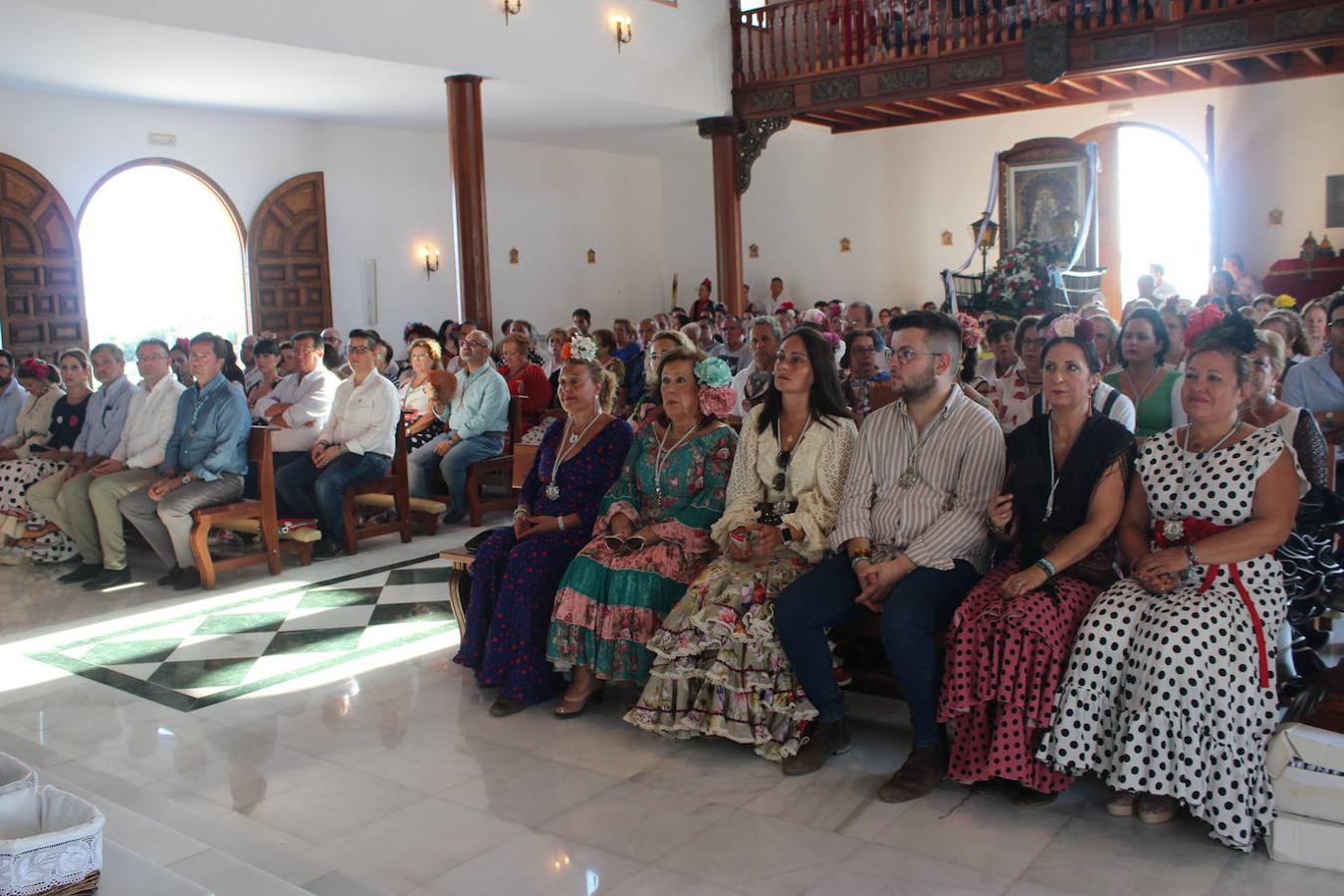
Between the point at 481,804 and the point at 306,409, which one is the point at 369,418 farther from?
the point at 481,804

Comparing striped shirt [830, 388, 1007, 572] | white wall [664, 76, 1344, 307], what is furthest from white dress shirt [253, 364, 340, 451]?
white wall [664, 76, 1344, 307]

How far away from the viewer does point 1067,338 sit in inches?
141

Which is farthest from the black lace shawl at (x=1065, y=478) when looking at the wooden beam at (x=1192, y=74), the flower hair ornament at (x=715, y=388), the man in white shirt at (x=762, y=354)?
the wooden beam at (x=1192, y=74)

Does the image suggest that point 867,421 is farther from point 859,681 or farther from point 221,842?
point 221,842

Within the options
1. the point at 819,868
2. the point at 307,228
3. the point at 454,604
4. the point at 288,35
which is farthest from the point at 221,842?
the point at 307,228

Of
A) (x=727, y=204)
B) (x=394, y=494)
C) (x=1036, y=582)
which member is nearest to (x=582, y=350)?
(x=1036, y=582)

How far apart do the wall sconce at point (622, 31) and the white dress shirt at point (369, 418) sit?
641 cm

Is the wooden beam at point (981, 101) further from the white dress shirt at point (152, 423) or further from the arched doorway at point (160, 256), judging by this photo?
the white dress shirt at point (152, 423)

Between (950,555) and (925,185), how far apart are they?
1342 centimetres

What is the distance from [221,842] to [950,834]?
1.89 meters

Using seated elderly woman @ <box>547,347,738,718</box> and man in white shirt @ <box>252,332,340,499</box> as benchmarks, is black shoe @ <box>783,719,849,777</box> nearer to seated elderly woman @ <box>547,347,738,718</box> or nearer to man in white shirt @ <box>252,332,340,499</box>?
seated elderly woman @ <box>547,347,738,718</box>

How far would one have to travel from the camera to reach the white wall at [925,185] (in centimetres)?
1330

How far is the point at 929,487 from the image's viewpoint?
3721mm

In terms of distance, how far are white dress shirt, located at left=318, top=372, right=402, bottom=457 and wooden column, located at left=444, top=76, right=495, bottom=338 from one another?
13.7ft
